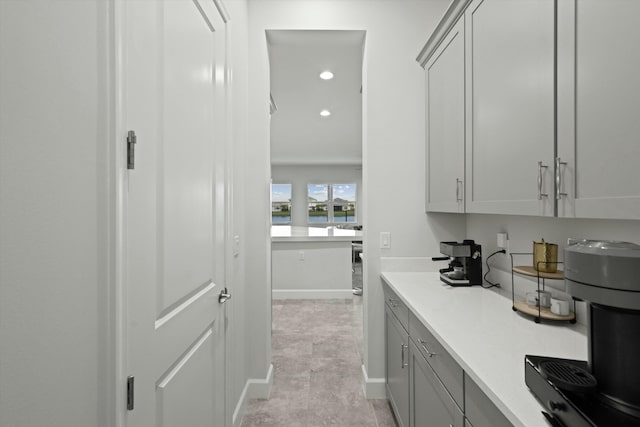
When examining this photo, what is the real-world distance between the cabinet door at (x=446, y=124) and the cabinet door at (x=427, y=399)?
33.3 inches

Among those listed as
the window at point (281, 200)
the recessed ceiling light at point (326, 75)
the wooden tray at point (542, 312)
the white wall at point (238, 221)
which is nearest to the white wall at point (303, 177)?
the window at point (281, 200)

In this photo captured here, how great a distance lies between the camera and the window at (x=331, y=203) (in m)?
11.1

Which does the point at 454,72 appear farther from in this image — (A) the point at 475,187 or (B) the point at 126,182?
(B) the point at 126,182

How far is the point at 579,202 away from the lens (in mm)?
979

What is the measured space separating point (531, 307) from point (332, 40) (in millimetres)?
2164

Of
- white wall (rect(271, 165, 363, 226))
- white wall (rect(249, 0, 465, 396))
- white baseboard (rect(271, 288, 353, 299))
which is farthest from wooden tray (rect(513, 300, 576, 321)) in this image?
white wall (rect(271, 165, 363, 226))

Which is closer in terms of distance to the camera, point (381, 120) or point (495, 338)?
point (495, 338)

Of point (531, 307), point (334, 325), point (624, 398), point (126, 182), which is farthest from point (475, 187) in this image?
point (334, 325)

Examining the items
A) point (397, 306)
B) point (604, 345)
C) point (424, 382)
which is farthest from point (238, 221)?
point (604, 345)

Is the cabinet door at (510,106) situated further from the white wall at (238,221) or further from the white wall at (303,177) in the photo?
the white wall at (303,177)

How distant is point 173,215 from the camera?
1139 mm

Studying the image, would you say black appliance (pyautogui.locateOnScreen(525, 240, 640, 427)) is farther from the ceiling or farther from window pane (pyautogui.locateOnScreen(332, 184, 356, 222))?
window pane (pyautogui.locateOnScreen(332, 184, 356, 222))

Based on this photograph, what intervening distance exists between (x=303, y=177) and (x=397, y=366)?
9.28m

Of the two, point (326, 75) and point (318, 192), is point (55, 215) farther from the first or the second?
point (318, 192)
